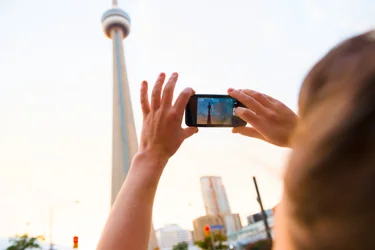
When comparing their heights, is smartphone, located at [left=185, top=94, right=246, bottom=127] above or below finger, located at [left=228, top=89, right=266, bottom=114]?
above

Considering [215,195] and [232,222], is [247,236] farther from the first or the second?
[215,195]

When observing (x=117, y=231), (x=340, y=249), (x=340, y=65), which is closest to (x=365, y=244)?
(x=340, y=249)

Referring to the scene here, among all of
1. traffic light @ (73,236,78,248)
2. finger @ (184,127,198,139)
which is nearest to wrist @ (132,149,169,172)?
finger @ (184,127,198,139)

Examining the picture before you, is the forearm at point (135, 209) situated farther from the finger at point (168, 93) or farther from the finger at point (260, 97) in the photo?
the finger at point (260, 97)

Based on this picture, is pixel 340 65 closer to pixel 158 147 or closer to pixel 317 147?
pixel 317 147

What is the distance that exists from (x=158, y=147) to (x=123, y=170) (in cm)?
4013

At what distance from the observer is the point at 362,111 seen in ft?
1.63

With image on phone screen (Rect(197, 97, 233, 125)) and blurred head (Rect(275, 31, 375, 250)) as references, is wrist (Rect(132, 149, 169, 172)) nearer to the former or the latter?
image on phone screen (Rect(197, 97, 233, 125))

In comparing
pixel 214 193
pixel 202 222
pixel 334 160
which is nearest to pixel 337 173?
pixel 334 160

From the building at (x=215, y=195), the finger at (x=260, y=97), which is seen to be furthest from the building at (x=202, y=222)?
the finger at (x=260, y=97)

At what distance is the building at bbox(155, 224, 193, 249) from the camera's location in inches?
3868

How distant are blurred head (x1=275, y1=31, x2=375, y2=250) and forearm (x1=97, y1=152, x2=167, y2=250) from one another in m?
0.81

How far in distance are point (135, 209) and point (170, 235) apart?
355 feet

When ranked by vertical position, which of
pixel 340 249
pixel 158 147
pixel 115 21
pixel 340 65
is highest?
pixel 115 21
